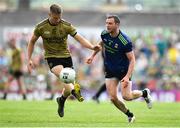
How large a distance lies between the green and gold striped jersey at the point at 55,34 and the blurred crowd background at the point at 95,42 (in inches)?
642

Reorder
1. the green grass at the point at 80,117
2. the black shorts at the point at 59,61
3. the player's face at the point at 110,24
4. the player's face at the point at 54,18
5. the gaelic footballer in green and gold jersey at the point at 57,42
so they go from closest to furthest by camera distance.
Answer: the green grass at the point at 80,117, the player's face at the point at 110,24, the player's face at the point at 54,18, the gaelic footballer in green and gold jersey at the point at 57,42, the black shorts at the point at 59,61

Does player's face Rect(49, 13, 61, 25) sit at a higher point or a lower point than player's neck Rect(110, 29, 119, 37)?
higher

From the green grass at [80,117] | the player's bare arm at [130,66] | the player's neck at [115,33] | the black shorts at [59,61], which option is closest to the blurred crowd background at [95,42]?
the green grass at [80,117]

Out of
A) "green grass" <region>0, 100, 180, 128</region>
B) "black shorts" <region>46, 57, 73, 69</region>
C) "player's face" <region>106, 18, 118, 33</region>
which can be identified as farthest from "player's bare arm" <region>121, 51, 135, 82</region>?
→ "black shorts" <region>46, 57, 73, 69</region>

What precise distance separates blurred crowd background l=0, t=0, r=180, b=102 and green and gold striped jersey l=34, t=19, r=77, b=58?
53.5 feet

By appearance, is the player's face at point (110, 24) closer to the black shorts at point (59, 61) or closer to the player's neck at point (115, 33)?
the player's neck at point (115, 33)

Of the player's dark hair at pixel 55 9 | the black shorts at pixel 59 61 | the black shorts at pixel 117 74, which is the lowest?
the black shorts at pixel 117 74

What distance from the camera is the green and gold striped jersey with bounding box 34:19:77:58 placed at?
18.1 meters

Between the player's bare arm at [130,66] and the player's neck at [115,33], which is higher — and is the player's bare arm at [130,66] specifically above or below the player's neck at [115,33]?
below

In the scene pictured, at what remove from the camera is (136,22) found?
1480 inches

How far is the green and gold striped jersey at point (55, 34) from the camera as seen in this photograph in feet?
59.4

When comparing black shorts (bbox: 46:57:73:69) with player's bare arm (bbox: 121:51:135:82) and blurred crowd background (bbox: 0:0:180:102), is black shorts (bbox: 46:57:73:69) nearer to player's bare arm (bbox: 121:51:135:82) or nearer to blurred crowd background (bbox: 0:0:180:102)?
player's bare arm (bbox: 121:51:135:82)

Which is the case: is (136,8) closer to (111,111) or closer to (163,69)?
(163,69)

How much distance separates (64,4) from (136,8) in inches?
146
